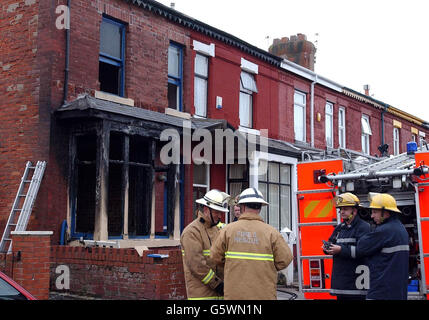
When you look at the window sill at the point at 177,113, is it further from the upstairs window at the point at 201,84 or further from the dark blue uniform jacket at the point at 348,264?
the dark blue uniform jacket at the point at 348,264

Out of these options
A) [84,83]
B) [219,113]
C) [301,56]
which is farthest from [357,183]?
[301,56]

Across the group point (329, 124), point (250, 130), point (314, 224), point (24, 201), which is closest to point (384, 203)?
point (314, 224)

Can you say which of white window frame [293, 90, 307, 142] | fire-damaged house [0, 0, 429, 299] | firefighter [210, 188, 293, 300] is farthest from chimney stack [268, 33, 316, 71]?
firefighter [210, 188, 293, 300]

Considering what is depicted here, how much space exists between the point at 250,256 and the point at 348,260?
5.68ft

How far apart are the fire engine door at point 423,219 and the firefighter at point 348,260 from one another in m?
1.25

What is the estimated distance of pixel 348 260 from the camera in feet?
20.7

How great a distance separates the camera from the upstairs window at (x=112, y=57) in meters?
12.1

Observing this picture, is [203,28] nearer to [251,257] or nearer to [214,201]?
[214,201]

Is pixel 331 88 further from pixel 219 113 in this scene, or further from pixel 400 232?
pixel 400 232

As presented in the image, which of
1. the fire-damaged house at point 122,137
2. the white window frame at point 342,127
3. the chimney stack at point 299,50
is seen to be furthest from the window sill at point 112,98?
the white window frame at point 342,127

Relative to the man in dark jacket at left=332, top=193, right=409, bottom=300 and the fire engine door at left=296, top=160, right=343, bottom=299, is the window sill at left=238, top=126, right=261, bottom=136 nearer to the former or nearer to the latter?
the fire engine door at left=296, top=160, right=343, bottom=299

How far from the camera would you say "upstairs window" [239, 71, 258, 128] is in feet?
52.8

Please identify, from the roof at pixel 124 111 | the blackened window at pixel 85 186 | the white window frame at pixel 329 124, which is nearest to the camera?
the roof at pixel 124 111

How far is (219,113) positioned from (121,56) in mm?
3631
